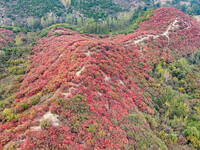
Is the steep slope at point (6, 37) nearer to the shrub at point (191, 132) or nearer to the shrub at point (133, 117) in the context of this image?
the shrub at point (133, 117)

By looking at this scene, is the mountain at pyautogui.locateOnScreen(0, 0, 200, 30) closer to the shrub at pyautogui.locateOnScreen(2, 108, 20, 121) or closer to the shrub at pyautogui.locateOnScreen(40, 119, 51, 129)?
the shrub at pyautogui.locateOnScreen(2, 108, 20, 121)

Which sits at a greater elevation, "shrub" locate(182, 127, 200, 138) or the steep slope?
the steep slope

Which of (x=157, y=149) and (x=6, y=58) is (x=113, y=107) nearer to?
(x=157, y=149)

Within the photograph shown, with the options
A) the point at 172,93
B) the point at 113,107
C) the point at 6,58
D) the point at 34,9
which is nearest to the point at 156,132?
the point at 113,107

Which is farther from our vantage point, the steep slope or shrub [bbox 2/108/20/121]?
the steep slope

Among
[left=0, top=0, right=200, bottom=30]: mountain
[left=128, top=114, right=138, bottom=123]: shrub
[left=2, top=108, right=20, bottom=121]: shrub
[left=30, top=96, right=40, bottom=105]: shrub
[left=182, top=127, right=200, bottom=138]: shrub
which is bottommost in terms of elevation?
[left=182, top=127, right=200, bottom=138]: shrub

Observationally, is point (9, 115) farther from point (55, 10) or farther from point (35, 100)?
point (55, 10)

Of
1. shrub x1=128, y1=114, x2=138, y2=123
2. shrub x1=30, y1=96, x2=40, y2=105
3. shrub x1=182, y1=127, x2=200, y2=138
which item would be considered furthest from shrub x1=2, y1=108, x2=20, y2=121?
→ shrub x1=182, y1=127, x2=200, y2=138

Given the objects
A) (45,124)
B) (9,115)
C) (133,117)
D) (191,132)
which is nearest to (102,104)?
(133,117)
